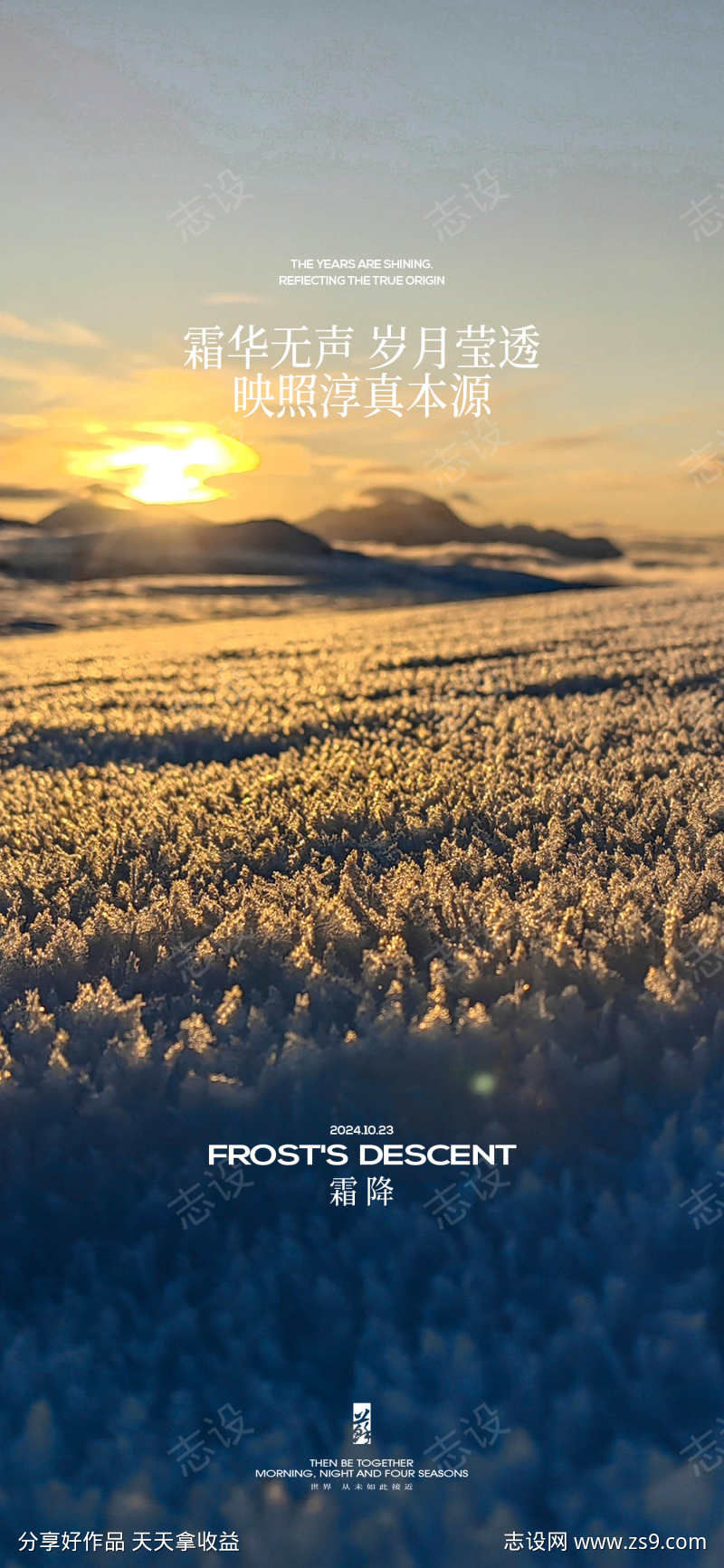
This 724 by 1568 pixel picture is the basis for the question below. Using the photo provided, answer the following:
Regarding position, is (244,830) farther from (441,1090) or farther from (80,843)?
(441,1090)

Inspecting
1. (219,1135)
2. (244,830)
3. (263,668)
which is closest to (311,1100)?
(219,1135)

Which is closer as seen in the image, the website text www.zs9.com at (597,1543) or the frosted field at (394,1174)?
the website text www.zs9.com at (597,1543)

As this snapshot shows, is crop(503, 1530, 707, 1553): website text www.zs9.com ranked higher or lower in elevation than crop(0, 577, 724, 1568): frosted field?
lower

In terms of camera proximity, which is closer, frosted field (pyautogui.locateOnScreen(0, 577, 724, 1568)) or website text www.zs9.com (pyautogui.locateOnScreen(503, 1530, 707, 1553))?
website text www.zs9.com (pyautogui.locateOnScreen(503, 1530, 707, 1553))

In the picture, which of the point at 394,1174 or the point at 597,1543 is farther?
Answer: the point at 394,1174

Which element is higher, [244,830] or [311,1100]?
[244,830]

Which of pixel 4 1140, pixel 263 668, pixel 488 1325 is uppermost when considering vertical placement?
pixel 263 668

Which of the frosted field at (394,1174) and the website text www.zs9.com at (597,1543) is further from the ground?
the frosted field at (394,1174)

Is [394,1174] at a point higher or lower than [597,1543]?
higher
